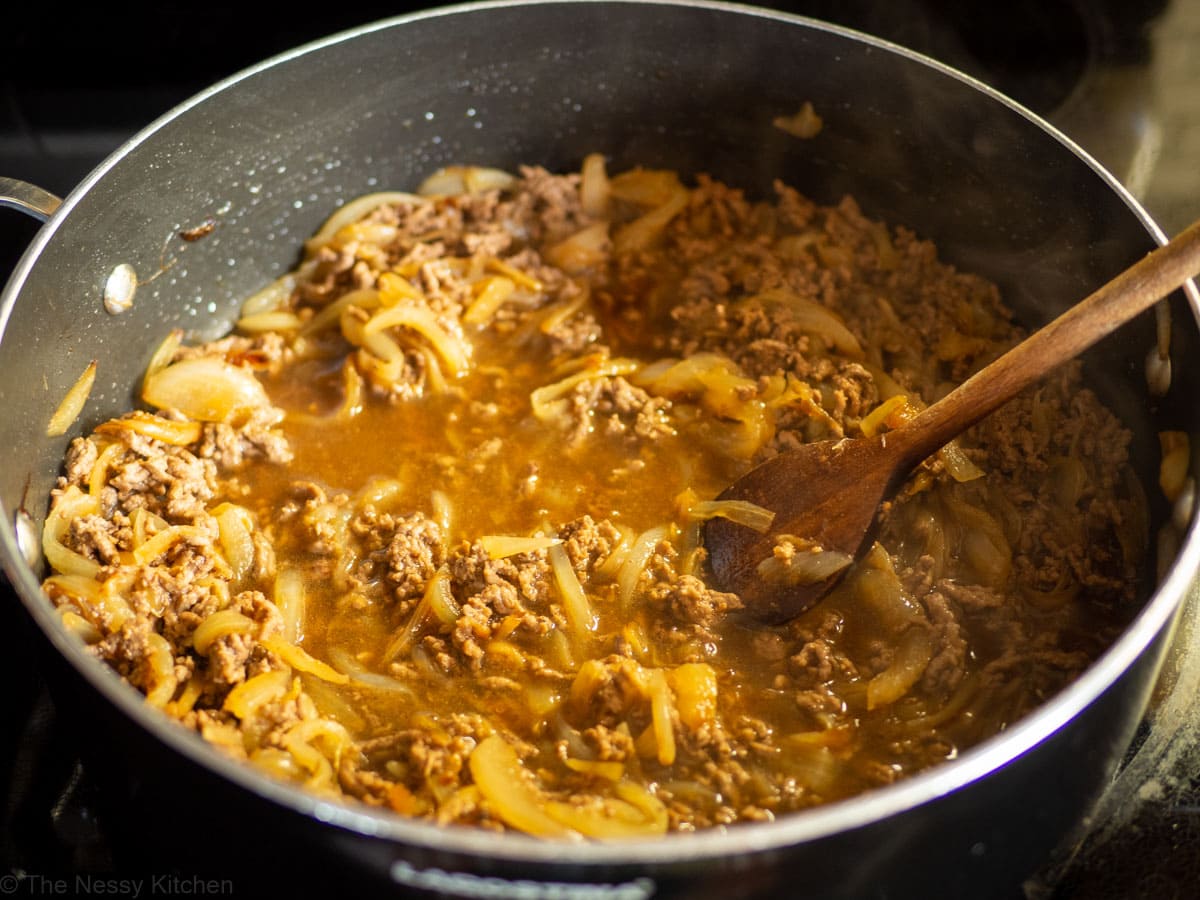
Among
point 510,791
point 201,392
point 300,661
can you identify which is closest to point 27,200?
point 201,392

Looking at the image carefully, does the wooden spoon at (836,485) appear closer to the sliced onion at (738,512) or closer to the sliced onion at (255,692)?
the sliced onion at (738,512)

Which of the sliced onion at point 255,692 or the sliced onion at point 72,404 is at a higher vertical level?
the sliced onion at point 72,404

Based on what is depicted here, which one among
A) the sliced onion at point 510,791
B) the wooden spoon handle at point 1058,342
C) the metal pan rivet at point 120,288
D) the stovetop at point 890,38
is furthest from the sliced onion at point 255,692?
the stovetop at point 890,38

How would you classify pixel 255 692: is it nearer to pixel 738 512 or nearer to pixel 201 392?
pixel 201 392

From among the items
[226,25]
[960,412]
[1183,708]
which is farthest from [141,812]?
[226,25]

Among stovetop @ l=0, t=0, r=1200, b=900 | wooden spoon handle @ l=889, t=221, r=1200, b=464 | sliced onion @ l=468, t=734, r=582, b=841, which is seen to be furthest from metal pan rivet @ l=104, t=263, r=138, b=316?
wooden spoon handle @ l=889, t=221, r=1200, b=464

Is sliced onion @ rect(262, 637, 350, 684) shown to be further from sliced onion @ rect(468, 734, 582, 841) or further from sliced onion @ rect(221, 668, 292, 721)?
sliced onion @ rect(468, 734, 582, 841)

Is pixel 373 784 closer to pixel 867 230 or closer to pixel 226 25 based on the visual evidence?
pixel 867 230
